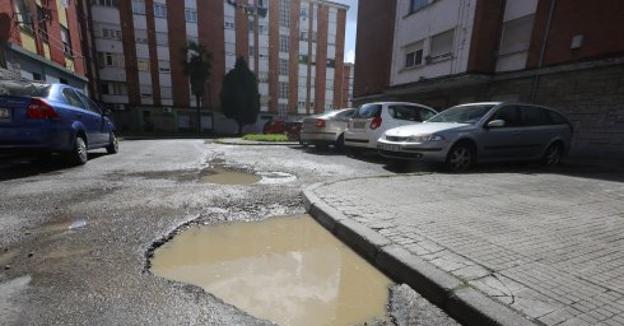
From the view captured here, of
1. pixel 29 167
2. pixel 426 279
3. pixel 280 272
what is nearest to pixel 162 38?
pixel 29 167

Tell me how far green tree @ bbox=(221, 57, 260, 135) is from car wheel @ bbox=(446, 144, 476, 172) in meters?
32.0

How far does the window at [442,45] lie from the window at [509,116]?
8.83 metres

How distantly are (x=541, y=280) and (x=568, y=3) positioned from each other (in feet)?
43.2

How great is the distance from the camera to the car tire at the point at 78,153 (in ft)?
Answer: 19.5

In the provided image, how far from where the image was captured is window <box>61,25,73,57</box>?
1883 centimetres

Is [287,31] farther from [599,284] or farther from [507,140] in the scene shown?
[599,284]

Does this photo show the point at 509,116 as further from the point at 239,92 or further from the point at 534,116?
the point at 239,92

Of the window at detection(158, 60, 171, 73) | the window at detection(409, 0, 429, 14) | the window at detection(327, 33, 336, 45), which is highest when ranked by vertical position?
the window at detection(327, 33, 336, 45)

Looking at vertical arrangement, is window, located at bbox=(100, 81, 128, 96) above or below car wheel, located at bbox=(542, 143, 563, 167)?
above

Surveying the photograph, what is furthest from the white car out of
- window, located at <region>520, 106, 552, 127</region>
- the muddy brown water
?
the muddy brown water

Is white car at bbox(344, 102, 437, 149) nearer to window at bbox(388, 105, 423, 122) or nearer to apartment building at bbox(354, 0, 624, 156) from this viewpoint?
window at bbox(388, 105, 423, 122)

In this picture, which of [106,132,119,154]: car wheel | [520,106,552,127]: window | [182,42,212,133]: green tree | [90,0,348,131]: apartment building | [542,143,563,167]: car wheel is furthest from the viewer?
[182,42,212,133]: green tree

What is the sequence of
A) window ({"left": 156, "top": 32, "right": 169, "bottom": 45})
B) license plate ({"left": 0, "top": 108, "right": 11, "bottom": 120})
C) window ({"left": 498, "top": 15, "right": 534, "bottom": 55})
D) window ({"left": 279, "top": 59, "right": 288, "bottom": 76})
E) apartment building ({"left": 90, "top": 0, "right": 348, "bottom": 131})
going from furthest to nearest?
window ({"left": 279, "top": 59, "right": 288, "bottom": 76}), window ({"left": 156, "top": 32, "right": 169, "bottom": 45}), apartment building ({"left": 90, "top": 0, "right": 348, "bottom": 131}), window ({"left": 498, "top": 15, "right": 534, "bottom": 55}), license plate ({"left": 0, "top": 108, "right": 11, "bottom": 120})

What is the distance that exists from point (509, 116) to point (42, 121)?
942 cm
